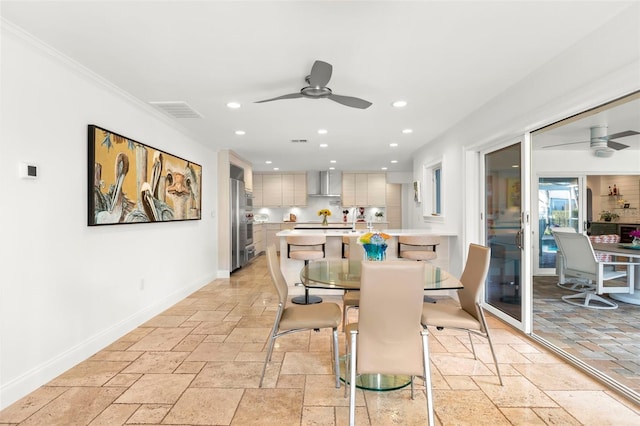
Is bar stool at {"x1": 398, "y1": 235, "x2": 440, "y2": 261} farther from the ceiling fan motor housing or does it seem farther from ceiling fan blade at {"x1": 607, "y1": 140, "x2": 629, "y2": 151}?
ceiling fan blade at {"x1": 607, "y1": 140, "x2": 629, "y2": 151}

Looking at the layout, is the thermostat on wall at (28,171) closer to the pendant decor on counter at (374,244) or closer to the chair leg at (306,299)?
the pendant decor on counter at (374,244)

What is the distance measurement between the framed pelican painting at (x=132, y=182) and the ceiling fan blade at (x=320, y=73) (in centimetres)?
194

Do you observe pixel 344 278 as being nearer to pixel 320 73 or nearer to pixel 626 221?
pixel 320 73

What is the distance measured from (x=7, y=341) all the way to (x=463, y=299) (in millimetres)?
→ 3168

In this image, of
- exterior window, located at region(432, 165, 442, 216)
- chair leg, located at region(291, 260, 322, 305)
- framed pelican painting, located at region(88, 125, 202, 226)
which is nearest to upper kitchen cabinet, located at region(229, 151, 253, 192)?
framed pelican painting, located at region(88, 125, 202, 226)

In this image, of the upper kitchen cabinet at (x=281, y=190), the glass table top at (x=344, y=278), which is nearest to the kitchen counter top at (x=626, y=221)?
the upper kitchen cabinet at (x=281, y=190)

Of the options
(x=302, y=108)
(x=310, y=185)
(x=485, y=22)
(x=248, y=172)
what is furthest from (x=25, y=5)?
(x=310, y=185)

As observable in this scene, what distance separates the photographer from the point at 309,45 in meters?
2.46

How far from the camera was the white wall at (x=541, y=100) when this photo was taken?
2.13 metres

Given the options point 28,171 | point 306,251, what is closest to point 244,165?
point 306,251

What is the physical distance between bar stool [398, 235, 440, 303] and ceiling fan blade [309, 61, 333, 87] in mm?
2760

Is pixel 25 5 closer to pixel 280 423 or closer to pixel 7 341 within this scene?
pixel 7 341

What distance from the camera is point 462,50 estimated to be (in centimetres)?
254

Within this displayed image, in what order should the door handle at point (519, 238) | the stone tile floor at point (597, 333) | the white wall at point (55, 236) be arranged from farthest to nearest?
the door handle at point (519, 238)
the stone tile floor at point (597, 333)
the white wall at point (55, 236)
